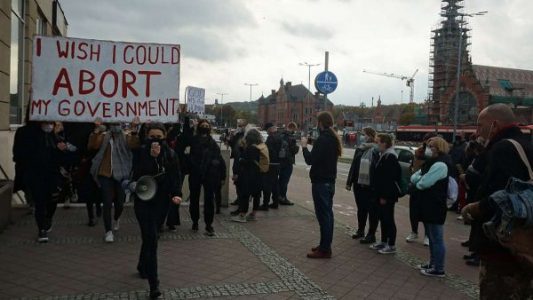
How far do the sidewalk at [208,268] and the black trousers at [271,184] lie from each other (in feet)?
7.08

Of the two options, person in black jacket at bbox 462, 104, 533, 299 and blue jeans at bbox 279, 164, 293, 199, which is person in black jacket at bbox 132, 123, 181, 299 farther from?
blue jeans at bbox 279, 164, 293, 199

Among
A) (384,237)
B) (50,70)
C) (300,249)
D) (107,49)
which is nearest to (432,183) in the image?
(384,237)

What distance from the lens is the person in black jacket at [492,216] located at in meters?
3.58

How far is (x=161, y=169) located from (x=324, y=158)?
2411mm

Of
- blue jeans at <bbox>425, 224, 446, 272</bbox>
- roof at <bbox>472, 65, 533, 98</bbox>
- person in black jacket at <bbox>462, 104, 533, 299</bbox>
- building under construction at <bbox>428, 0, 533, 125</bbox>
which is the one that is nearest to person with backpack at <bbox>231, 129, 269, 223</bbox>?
blue jeans at <bbox>425, 224, 446, 272</bbox>

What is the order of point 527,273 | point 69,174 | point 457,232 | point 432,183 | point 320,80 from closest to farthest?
point 527,273, point 432,183, point 69,174, point 457,232, point 320,80

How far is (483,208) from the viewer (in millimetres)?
3586

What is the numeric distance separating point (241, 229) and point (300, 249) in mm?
1493

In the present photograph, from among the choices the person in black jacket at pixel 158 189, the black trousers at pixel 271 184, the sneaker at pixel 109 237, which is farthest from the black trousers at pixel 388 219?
the sneaker at pixel 109 237

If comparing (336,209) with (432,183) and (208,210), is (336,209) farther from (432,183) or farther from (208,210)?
(432,183)

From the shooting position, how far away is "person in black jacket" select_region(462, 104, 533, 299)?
11.8ft

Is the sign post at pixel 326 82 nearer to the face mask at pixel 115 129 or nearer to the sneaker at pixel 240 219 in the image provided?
the sneaker at pixel 240 219

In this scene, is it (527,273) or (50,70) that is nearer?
(527,273)

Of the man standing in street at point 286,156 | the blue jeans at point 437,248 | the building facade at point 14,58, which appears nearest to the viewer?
the blue jeans at point 437,248
